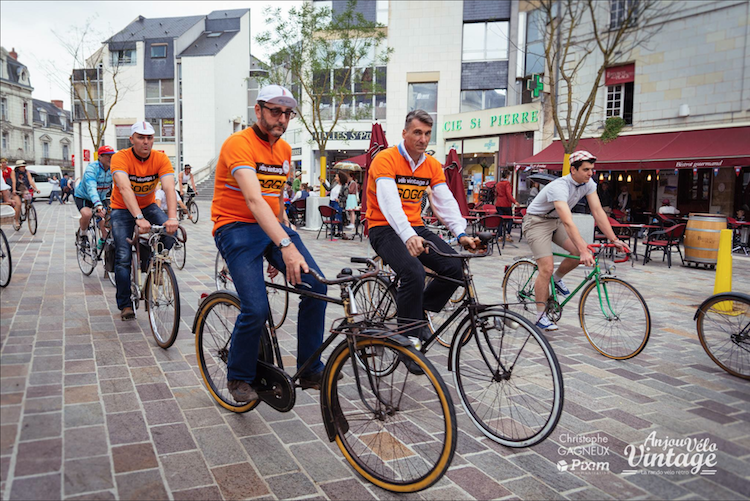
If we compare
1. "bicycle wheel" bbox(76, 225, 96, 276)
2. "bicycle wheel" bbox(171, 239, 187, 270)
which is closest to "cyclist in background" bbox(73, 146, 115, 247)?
"bicycle wheel" bbox(76, 225, 96, 276)

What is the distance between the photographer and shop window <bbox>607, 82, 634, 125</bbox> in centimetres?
2073

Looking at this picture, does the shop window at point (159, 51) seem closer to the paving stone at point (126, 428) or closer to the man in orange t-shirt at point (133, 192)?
the man in orange t-shirt at point (133, 192)

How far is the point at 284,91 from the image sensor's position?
3389 millimetres

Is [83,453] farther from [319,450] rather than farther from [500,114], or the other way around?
[500,114]

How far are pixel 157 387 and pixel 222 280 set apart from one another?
103 inches

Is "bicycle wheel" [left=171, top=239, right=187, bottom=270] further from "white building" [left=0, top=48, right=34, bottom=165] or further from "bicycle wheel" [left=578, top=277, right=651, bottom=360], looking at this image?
"white building" [left=0, top=48, right=34, bottom=165]

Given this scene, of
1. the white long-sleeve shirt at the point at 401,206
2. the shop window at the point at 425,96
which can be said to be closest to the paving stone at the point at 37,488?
the white long-sleeve shirt at the point at 401,206

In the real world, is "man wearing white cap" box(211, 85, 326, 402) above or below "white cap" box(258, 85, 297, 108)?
below

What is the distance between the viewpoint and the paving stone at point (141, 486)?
105 inches

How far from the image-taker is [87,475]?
2832mm

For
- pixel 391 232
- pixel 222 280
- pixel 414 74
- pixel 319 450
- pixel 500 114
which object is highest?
pixel 414 74

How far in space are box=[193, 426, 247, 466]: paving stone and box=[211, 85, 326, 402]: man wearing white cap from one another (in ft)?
0.74

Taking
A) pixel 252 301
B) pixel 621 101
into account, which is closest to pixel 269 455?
pixel 252 301

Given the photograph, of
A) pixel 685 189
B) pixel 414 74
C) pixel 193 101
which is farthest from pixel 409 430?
pixel 193 101
